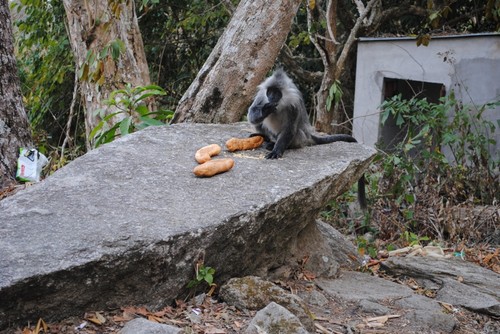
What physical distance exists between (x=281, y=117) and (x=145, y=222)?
7.56ft

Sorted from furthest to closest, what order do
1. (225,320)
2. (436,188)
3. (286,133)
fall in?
1. (436,188)
2. (286,133)
3. (225,320)

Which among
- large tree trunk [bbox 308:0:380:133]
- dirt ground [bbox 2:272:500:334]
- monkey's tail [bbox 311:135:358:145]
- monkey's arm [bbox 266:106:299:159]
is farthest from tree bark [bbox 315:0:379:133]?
dirt ground [bbox 2:272:500:334]

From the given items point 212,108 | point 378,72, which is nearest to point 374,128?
point 378,72

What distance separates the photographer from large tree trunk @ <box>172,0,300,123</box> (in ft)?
18.8

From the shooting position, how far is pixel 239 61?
18.9 ft

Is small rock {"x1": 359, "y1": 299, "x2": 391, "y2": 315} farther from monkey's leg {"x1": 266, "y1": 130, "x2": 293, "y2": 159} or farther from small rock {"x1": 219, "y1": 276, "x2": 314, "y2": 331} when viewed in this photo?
monkey's leg {"x1": 266, "y1": 130, "x2": 293, "y2": 159}

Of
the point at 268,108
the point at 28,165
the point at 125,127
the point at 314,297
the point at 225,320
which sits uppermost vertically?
the point at 268,108

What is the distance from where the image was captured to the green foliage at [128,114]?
5.64 m

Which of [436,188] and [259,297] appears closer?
[259,297]

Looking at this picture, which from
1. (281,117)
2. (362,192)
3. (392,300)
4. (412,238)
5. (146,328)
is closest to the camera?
(146,328)

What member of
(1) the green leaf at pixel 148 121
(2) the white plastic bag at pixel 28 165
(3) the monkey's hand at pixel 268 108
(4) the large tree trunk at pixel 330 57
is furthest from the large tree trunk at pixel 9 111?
(4) the large tree trunk at pixel 330 57

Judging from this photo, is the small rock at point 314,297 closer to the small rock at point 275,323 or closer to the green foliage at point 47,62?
the small rock at point 275,323

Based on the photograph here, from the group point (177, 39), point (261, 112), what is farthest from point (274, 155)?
point (177, 39)

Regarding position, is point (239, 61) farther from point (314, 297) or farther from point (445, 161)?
point (445, 161)
